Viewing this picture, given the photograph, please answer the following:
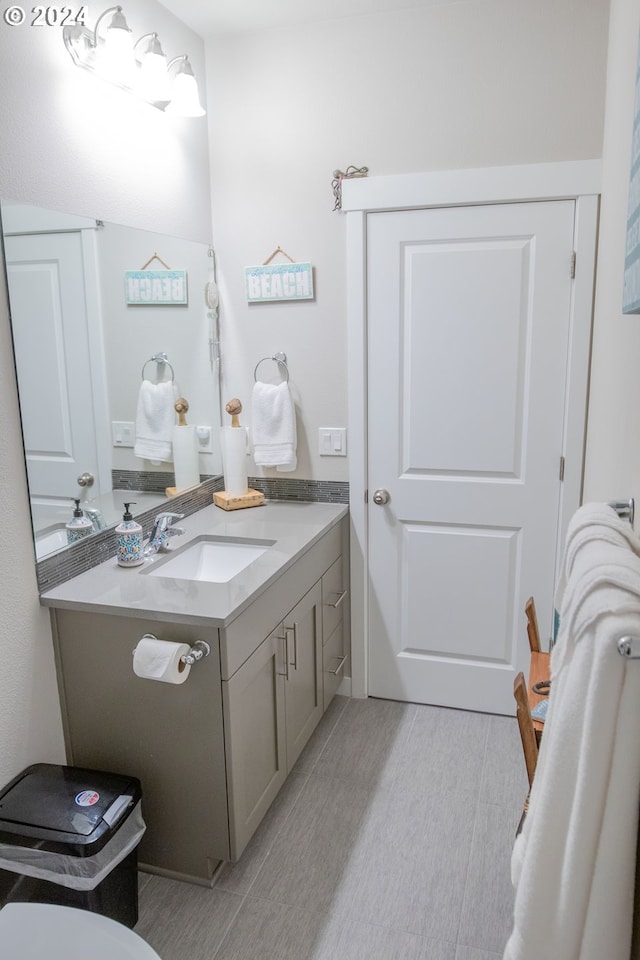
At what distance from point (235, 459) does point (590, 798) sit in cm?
214

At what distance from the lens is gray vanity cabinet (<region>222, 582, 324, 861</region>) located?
1.90 m

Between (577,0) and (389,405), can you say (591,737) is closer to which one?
(389,405)

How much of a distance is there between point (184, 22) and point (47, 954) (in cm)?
281

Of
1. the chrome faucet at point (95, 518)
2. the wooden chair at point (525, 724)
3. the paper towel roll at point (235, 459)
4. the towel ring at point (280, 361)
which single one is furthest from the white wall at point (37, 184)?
the wooden chair at point (525, 724)

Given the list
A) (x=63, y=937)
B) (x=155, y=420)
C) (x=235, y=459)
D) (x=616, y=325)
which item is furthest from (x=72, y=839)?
(x=616, y=325)

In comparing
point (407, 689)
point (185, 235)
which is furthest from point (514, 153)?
point (407, 689)

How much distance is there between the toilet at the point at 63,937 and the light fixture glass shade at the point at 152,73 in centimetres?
224

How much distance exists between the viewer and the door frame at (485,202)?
7.78ft

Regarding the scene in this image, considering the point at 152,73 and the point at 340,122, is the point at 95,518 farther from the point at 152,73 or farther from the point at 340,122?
the point at 340,122

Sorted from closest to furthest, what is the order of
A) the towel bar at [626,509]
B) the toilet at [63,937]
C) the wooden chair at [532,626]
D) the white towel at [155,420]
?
the towel bar at [626,509], the toilet at [63,937], the wooden chair at [532,626], the white towel at [155,420]

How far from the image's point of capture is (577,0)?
7.40 ft

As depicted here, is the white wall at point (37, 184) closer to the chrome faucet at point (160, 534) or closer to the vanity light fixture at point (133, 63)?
the vanity light fixture at point (133, 63)

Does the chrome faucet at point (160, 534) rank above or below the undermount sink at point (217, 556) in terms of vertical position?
above
